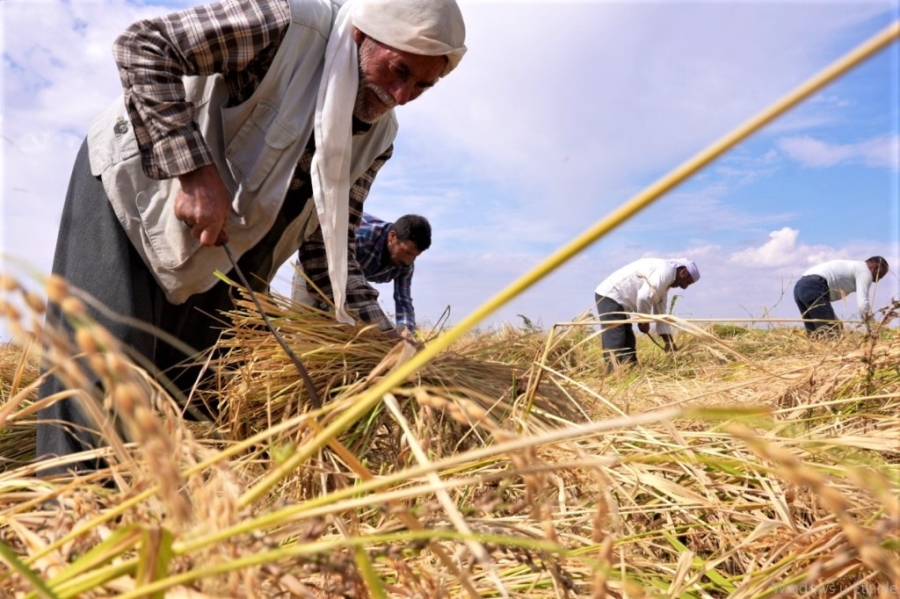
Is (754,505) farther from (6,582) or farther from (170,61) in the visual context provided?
(170,61)

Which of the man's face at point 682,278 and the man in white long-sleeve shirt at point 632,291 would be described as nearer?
the man in white long-sleeve shirt at point 632,291

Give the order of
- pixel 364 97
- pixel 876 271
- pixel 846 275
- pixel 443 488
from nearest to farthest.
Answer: pixel 443 488, pixel 364 97, pixel 846 275, pixel 876 271

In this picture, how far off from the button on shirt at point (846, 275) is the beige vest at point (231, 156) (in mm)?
6534

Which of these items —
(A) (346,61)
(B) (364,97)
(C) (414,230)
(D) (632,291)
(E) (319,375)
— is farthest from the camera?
(D) (632,291)

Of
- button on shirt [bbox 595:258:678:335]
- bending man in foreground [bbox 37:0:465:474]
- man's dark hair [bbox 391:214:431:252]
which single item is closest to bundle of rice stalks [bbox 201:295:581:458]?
bending man in foreground [bbox 37:0:465:474]

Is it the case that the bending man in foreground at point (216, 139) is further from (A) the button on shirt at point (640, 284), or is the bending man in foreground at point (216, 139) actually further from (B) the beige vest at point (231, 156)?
(A) the button on shirt at point (640, 284)

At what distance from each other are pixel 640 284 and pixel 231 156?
199 inches

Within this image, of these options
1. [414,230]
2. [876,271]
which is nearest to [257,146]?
[414,230]

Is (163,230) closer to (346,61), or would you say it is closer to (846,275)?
(346,61)

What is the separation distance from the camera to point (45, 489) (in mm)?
647

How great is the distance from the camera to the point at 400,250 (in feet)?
13.6

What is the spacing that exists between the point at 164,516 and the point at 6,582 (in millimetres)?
116

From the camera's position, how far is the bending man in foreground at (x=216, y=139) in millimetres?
1594

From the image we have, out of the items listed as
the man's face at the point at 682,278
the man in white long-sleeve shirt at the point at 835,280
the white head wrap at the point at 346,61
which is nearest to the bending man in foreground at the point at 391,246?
the white head wrap at the point at 346,61
